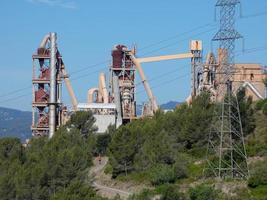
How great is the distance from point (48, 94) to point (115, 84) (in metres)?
6.69

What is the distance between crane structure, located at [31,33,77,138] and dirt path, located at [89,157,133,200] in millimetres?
11449

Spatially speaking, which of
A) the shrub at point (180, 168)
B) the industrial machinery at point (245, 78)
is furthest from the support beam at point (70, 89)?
the shrub at point (180, 168)

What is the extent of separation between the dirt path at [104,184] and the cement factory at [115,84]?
1093 cm

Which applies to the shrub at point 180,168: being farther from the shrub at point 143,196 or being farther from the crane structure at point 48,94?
the crane structure at point 48,94

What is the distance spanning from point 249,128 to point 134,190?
10237 millimetres

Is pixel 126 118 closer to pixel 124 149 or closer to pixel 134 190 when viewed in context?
pixel 124 149

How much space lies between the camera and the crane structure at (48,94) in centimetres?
6338

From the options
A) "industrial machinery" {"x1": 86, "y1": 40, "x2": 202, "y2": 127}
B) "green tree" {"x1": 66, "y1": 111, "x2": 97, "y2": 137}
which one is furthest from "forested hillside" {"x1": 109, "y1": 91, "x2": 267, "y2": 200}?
"industrial machinery" {"x1": 86, "y1": 40, "x2": 202, "y2": 127}

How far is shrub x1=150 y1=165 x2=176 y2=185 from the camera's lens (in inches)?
1467

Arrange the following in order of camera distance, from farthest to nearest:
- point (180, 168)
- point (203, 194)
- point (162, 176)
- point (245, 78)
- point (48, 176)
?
point (245, 78), point (180, 168), point (48, 176), point (162, 176), point (203, 194)

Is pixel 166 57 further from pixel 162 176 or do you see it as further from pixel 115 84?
pixel 162 176

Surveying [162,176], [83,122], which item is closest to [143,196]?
[162,176]

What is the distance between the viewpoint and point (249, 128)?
148 feet

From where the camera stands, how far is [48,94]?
6444cm
